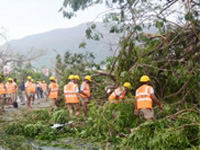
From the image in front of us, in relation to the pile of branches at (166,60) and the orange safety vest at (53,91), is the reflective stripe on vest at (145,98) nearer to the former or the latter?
the pile of branches at (166,60)

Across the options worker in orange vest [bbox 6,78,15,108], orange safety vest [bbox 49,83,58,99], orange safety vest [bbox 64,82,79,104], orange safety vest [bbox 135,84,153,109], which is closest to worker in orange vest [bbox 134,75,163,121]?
orange safety vest [bbox 135,84,153,109]

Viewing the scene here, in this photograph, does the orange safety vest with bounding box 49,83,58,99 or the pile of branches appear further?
the orange safety vest with bounding box 49,83,58,99

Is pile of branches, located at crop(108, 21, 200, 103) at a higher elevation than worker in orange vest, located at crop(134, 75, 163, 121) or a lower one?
higher

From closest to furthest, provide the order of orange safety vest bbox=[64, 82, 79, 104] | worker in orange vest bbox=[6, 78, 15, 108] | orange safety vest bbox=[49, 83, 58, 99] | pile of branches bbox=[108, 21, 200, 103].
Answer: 1. pile of branches bbox=[108, 21, 200, 103]
2. orange safety vest bbox=[64, 82, 79, 104]
3. orange safety vest bbox=[49, 83, 58, 99]
4. worker in orange vest bbox=[6, 78, 15, 108]

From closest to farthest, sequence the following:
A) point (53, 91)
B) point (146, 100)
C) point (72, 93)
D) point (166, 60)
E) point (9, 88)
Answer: point (146, 100) < point (166, 60) < point (72, 93) < point (53, 91) < point (9, 88)

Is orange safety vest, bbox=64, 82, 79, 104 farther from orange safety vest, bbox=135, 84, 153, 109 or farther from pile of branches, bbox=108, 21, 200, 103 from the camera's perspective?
orange safety vest, bbox=135, 84, 153, 109

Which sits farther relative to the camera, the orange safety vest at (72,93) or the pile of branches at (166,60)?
the orange safety vest at (72,93)

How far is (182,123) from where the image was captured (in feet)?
25.0

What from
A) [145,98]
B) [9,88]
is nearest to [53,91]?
[9,88]

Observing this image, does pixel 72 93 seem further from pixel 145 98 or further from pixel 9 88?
pixel 9 88

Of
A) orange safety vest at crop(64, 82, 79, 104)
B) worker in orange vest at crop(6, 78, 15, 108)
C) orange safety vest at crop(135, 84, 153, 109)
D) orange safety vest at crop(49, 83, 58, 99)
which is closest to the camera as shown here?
orange safety vest at crop(135, 84, 153, 109)

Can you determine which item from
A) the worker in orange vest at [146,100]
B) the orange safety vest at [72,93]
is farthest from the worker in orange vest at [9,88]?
the worker in orange vest at [146,100]

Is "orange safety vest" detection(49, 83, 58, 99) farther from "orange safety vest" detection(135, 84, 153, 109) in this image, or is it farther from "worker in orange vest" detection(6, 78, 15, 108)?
"orange safety vest" detection(135, 84, 153, 109)

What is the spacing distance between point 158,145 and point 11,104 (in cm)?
1289
